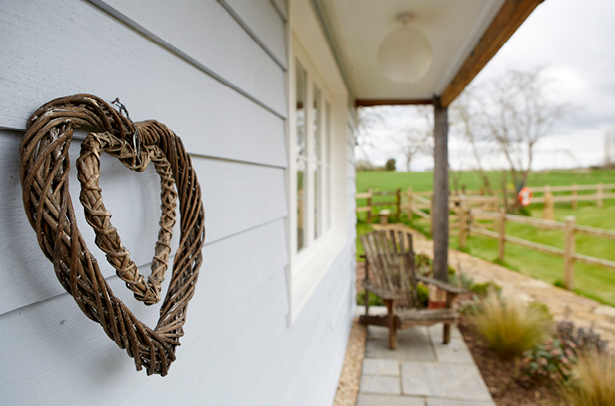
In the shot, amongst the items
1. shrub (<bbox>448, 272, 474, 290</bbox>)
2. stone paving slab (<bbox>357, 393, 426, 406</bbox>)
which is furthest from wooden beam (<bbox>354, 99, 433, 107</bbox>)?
stone paving slab (<bbox>357, 393, 426, 406</bbox>)

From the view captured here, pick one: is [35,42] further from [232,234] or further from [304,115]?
[304,115]

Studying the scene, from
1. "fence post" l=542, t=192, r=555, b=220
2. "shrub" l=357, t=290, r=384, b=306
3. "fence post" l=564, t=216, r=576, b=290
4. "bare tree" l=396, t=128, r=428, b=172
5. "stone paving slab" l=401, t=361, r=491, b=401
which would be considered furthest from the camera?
"fence post" l=542, t=192, r=555, b=220

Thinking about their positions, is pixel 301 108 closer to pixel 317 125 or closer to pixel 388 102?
pixel 317 125

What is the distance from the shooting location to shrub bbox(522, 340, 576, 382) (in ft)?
8.11

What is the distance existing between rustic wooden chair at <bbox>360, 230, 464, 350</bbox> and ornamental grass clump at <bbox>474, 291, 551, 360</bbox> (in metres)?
0.35

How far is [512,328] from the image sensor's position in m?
2.73

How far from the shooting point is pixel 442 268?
3.50m

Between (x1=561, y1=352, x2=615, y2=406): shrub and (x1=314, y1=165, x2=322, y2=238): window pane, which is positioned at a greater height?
(x1=314, y1=165, x2=322, y2=238): window pane

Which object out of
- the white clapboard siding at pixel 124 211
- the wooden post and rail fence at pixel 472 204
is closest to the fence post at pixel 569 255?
the wooden post and rail fence at pixel 472 204

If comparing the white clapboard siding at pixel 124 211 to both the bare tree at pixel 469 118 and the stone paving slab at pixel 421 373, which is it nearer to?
the stone paving slab at pixel 421 373

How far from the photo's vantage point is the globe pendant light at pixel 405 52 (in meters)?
1.76

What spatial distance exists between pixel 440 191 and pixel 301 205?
80.7 inches

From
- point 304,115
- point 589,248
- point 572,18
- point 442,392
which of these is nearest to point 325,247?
point 304,115

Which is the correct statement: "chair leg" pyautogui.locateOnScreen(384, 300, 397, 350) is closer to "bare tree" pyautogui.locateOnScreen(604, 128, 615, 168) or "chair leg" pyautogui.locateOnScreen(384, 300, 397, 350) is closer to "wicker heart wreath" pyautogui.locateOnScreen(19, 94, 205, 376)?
"wicker heart wreath" pyautogui.locateOnScreen(19, 94, 205, 376)
